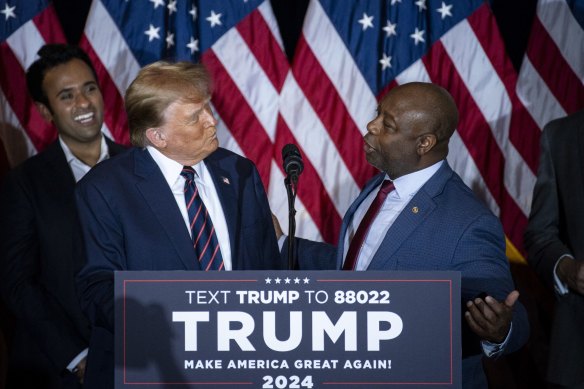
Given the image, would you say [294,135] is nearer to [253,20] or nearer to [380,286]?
[253,20]

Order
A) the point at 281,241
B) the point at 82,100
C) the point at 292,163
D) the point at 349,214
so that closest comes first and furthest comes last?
the point at 292,163, the point at 349,214, the point at 281,241, the point at 82,100

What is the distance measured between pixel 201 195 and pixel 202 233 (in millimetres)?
145

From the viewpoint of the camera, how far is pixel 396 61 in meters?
4.08

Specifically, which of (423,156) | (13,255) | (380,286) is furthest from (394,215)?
(13,255)

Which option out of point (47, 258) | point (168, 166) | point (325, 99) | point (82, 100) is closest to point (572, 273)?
point (168, 166)

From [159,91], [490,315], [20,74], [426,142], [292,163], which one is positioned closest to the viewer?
[490,315]

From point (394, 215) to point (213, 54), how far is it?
1742mm

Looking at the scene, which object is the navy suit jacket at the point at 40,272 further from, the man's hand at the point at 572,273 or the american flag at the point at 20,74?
the man's hand at the point at 572,273

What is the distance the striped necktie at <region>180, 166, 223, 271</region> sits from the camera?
2.43 metres

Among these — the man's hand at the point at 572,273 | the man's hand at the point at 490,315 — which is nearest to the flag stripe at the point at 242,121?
the man's hand at the point at 572,273

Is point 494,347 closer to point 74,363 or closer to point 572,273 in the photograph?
point 572,273

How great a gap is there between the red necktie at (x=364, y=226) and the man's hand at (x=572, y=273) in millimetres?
695

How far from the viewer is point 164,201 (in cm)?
241

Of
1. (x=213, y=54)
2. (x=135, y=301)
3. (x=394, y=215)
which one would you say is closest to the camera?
(x=135, y=301)
